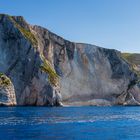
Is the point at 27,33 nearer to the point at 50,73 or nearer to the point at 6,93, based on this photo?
the point at 50,73

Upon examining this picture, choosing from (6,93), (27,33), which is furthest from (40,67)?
(6,93)

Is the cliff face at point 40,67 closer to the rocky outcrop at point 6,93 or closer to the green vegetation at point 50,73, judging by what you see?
the green vegetation at point 50,73

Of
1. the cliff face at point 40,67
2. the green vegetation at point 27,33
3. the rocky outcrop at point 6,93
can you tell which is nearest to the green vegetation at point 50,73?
the cliff face at point 40,67

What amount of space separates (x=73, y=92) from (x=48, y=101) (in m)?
30.0

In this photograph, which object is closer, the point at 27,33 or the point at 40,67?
the point at 40,67

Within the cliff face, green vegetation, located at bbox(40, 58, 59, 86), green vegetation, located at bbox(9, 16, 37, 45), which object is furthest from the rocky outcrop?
green vegetation, located at bbox(9, 16, 37, 45)

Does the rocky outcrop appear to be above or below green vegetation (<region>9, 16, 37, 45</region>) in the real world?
below

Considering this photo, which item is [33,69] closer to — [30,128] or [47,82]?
[47,82]

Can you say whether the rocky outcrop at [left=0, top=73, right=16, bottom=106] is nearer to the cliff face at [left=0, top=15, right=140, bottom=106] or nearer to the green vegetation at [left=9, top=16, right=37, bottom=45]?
the cliff face at [left=0, top=15, right=140, bottom=106]

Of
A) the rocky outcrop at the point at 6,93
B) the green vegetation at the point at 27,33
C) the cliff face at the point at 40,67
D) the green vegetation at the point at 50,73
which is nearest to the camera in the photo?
the rocky outcrop at the point at 6,93

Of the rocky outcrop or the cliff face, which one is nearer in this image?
the rocky outcrop

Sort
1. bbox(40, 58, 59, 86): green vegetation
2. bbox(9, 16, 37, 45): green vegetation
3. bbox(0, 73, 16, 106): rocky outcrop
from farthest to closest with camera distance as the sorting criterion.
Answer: bbox(9, 16, 37, 45): green vegetation
bbox(40, 58, 59, 86): green vegetation
bbox(0, 73, 16, 106): rocky outcrop

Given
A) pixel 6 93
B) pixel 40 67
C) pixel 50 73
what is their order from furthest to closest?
pixel 50 73, pixel 40 67, pixel 6 93

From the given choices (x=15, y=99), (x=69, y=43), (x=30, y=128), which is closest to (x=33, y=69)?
(x=15, y=99)
